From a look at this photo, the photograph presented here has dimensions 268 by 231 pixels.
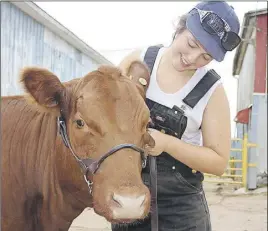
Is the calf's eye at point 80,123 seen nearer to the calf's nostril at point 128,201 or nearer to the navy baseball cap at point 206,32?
the calf's nostril at point 128,201

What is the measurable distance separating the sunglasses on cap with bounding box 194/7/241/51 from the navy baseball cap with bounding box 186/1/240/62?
0.05 feet

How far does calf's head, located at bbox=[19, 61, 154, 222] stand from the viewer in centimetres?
201

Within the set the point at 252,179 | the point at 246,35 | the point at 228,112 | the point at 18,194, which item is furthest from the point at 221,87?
the point at 246,35

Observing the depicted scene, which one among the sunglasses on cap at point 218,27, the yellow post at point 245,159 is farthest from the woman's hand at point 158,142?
the yellow post at point 245,159

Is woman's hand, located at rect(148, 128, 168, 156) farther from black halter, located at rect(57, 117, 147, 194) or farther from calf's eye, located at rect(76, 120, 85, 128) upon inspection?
calf's eye, located at rect(76, 120, 85, 128)

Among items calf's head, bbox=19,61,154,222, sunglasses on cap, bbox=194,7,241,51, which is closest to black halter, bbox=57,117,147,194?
calf's head, bbox=19,61,154,222

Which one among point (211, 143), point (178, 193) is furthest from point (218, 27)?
point (178, 193)

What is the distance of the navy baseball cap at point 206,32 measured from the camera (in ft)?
8.20

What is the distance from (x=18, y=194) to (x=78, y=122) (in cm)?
63

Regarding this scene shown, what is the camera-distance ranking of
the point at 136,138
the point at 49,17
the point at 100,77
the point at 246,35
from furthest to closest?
the point at 246,35
the point at 49,17
the point at 100,77
the point at 136,138

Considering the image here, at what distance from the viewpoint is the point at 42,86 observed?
2.46 metres

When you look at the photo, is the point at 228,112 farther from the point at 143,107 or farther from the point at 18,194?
the point at 18,194

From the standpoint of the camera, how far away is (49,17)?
10.0 metres

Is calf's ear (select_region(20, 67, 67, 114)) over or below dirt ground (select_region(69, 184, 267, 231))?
over
